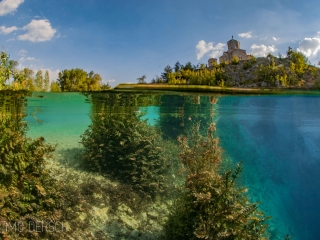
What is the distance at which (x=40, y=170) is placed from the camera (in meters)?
6.77

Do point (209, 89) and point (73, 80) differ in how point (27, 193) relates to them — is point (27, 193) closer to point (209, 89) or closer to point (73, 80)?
point (73, 80)

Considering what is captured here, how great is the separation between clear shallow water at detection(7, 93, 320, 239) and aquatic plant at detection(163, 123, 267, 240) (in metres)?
5.88

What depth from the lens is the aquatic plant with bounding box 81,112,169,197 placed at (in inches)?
339

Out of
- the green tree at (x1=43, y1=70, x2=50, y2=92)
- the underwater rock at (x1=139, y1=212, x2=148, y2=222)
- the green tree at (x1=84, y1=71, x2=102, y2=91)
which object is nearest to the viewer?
the underwater rock at (x1=139, y1=212, x2=148, y2=222)

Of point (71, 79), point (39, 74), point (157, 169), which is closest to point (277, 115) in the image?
point (157, 169)

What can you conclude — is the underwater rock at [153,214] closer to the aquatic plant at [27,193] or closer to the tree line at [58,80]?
the aquatic plant at [27,193]

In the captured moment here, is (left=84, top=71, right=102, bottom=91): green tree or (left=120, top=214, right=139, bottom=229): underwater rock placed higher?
(left=84, top=71, right=102, bottom=91): green tree

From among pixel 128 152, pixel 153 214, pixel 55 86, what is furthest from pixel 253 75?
pixel 55 86

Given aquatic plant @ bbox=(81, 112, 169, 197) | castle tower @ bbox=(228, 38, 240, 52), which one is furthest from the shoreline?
castle tower @ bbox=(228, 38, 240, 52)

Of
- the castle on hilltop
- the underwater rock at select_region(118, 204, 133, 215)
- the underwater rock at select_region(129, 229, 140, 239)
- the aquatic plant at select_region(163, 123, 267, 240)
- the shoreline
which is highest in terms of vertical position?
the castle on hilltop

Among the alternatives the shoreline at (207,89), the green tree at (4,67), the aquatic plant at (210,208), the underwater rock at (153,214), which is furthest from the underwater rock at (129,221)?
the green tree at (4,67)

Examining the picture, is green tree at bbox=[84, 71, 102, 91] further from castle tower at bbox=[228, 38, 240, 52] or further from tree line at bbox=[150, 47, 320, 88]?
castle tower at bbox=[228, 38, 240, 52]

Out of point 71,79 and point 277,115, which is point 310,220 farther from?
point 71,79

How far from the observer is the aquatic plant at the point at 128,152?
862cm
